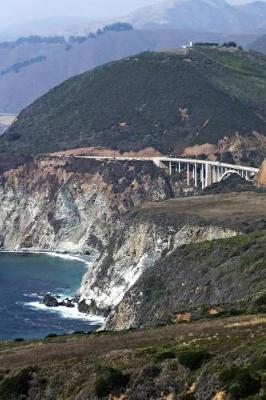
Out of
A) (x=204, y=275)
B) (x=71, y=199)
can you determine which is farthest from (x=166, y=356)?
(x=71, y=199)

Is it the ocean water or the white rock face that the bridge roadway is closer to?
the ocean water

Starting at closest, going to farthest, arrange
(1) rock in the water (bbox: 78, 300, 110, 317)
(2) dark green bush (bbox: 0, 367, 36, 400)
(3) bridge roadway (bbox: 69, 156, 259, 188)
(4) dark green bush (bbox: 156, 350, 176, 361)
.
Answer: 1. (4) dark green bush (bbox: 156, 350, 176, 361)
2. (2) dark green bush (bbox: 0, 367, 36, 400)
3. (1) rock in the water (bbox: 78, 300, 110, 317)
4. (3) bridge roadway (bbox: 69, 156, 259, 188)

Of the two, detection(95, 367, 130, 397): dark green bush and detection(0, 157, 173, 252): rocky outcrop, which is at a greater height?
detection(95, 367, 130, 397): dark green bush

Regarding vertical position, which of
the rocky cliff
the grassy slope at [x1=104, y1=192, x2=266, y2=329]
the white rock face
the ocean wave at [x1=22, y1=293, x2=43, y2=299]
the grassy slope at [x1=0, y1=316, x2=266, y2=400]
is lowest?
the rocky cliff

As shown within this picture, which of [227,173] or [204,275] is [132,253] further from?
[227,173]

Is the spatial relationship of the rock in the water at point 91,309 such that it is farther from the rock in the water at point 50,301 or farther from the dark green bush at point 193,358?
the dark green bush at point 193,358

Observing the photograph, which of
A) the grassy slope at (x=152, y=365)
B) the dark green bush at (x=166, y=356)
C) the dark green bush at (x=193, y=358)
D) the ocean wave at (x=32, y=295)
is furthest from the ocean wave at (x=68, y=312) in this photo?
the dark green bush at (x=193, y=358)

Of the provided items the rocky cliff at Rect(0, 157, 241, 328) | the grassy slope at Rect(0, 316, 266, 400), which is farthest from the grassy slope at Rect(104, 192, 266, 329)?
the rocky cliff at Rect(0, 157, 241, 328)
